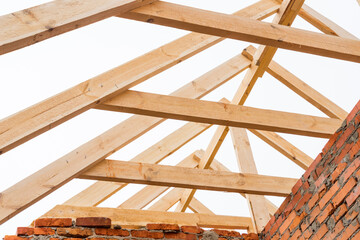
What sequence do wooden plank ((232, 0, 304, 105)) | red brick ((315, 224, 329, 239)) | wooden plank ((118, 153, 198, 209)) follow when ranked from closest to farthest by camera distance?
red brick ((315, 224, 329, 239)), wooden plank ((232, 0, 304, 105)), wooden plank ((118, 153, 198, 209))

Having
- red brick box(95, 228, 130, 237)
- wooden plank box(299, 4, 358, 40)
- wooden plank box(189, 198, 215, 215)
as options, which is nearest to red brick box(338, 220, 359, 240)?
red brick box(95, 228, 130, 237)

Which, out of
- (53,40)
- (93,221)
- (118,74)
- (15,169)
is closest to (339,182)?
(118,74)

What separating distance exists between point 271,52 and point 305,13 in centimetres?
48

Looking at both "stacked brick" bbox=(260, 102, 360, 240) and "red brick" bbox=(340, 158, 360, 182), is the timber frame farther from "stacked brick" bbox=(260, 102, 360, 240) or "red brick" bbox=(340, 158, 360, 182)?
"red brick" bbox=(340, 158, 360, 182)

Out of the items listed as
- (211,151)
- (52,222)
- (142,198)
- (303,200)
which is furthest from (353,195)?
(142,198)

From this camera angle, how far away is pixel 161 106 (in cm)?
342

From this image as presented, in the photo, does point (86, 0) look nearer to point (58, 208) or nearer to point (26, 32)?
point (26, 32)

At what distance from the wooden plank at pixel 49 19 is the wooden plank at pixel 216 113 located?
84 cm

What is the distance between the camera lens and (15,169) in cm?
616

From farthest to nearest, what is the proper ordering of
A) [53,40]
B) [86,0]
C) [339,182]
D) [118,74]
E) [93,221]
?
1. [53,40]
2. [93,221]
3. [118,74]
4. [339,182]
5. [86,0]

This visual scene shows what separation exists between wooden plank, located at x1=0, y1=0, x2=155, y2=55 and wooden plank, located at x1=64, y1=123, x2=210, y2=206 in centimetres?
233

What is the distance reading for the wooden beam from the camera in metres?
2.80

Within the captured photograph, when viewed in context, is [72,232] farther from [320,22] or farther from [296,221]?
[320,22]

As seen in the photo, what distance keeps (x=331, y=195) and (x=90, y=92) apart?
5.59 feet
